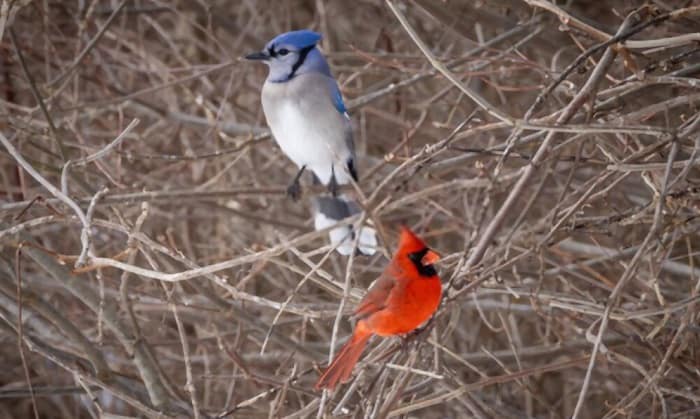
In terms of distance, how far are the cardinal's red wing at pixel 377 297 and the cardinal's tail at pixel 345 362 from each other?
37mm

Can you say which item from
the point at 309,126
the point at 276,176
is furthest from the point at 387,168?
the point at 276,176

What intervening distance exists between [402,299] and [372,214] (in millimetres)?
442

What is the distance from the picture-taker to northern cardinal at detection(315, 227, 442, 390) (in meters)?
2.60

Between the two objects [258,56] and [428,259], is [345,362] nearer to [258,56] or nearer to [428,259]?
[428,259]

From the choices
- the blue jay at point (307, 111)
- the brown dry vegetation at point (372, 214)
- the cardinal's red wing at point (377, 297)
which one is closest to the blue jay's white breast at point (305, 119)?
the blue jay at point (307, 111)

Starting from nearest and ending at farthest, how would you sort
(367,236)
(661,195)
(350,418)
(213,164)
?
(661,195) → (350,418) → (367,236) → (213,164)

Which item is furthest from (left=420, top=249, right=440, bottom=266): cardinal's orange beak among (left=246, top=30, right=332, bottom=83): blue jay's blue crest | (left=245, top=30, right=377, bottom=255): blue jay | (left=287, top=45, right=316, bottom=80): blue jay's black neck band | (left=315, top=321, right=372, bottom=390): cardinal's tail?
(left=287, top=45, right=316, bottom=80): blue jay's black neck band

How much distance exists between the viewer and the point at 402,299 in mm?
2605

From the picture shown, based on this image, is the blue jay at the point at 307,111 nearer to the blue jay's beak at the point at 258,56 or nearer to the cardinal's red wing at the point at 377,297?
the blue jay's beak at the point at 258,56

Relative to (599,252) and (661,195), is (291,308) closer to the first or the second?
(661,195)

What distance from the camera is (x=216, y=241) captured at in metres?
6.12

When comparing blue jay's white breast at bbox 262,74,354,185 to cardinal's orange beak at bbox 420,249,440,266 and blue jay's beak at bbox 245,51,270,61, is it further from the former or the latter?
cardinal's orange beak at bbox 420,249,440,266

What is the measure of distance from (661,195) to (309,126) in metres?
2.22

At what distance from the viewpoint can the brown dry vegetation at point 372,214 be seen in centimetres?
274
